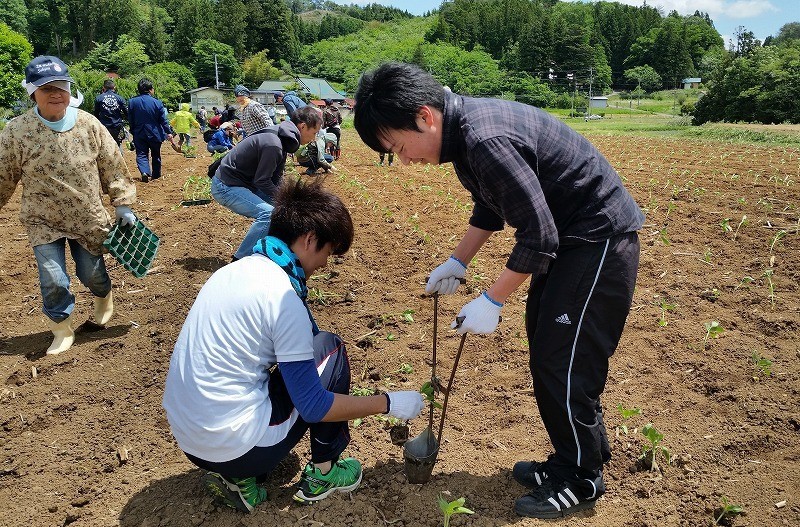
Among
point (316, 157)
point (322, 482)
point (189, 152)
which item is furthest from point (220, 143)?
point (322, 482)

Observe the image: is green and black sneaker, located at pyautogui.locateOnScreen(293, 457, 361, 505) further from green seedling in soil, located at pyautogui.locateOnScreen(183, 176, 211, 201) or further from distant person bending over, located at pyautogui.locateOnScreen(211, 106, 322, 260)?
green seedling in soil, located at pyautogui.locateOnScreen(183, 176, 211, 201)

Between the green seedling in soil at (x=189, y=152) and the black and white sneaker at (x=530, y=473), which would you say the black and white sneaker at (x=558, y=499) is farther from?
the green seedling in soil at (x=189, y=152)

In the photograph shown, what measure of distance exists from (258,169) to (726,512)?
12.1 ft

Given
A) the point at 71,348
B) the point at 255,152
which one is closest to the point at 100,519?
the point at 71,348

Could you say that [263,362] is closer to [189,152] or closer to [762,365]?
[762,365]

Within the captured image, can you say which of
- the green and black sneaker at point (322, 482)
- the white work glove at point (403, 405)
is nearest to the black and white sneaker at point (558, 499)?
the white work glove at point (403, 405)

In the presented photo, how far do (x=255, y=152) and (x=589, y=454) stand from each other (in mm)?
3395

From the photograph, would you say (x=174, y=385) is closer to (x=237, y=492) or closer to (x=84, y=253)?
(x=237, y=492)

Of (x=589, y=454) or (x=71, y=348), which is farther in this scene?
(x=71, y=348)

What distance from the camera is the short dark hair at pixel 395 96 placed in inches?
69.3

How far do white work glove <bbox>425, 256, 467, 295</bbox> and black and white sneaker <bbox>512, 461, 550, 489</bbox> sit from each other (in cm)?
79

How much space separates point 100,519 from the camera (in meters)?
2.31

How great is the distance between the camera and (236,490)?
2.20 metres

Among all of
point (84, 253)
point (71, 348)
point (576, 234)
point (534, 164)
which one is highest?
point (534, 164)
